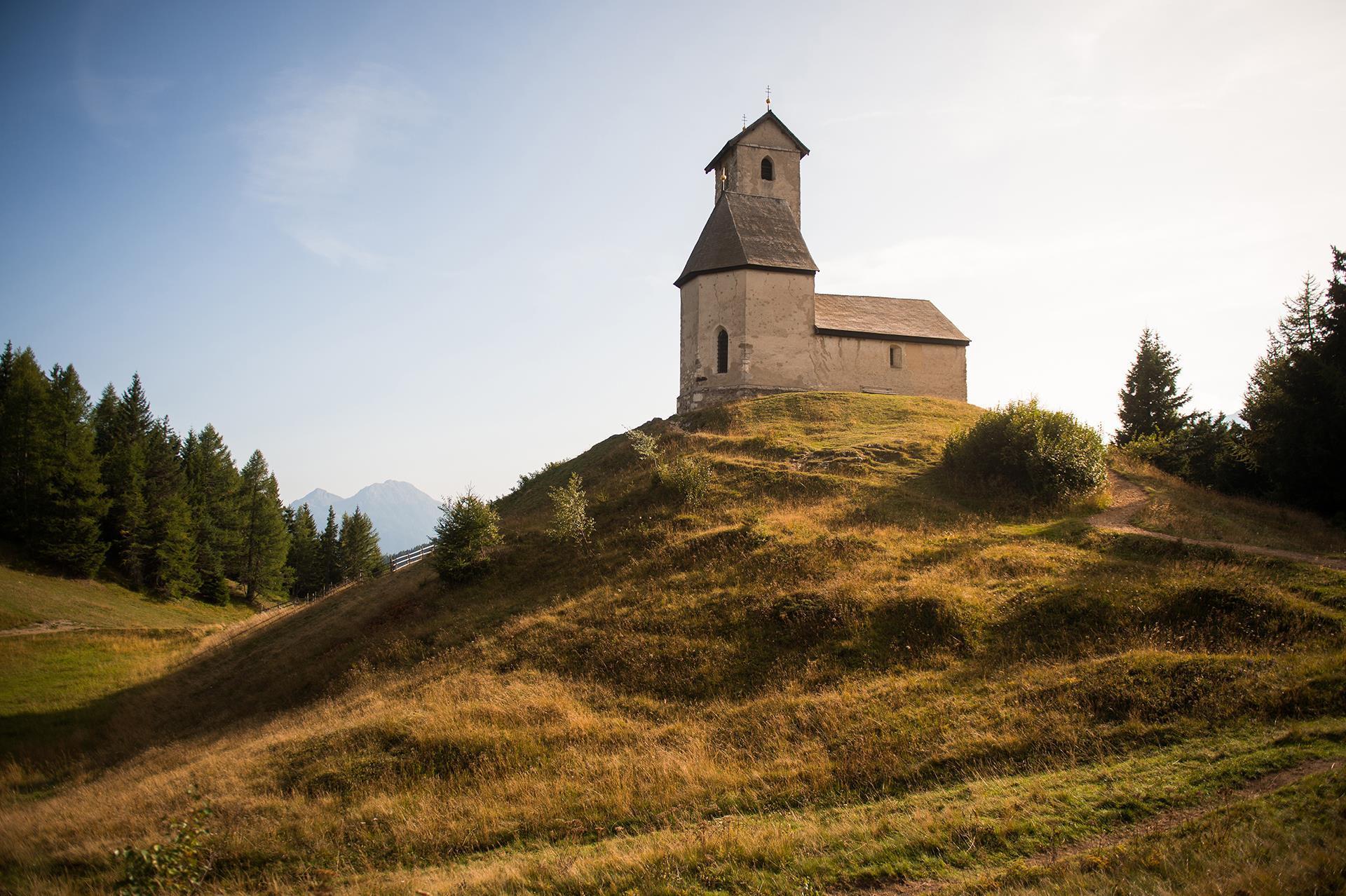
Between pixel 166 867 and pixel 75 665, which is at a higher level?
pixel 166 867

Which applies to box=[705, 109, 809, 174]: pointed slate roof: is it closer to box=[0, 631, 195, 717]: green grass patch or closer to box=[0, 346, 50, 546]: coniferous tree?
box=[0, 631, 195, 717]: green grass patch

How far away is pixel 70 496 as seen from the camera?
48.9 meters

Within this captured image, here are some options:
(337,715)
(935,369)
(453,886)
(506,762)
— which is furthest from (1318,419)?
(337,715)

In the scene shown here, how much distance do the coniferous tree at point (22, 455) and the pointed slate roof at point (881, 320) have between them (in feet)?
163

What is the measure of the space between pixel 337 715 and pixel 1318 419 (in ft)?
92.4

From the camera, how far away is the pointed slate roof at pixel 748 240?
36.5 metres

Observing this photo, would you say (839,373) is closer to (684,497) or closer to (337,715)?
(684,497)

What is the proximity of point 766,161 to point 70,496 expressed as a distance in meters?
49.0

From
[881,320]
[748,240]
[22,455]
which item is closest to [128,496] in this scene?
[22,455]

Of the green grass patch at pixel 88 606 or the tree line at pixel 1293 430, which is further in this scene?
the green grass patch at pixel 88 606

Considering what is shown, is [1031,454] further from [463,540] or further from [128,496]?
[128,496]

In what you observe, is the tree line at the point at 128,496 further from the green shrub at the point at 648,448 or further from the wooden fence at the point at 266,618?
the green shrub at the point at 648,448

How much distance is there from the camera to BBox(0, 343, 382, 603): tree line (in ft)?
157

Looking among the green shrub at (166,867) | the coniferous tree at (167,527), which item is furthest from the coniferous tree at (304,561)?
the green shrub at (166,867)
